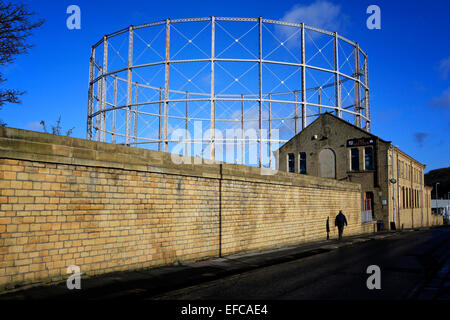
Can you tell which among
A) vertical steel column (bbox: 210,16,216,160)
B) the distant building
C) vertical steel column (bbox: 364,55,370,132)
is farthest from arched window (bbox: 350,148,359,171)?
vertical steel column (bbox: 210,16,216,160)

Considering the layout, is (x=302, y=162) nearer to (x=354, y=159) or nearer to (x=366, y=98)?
(x=354, y=159)

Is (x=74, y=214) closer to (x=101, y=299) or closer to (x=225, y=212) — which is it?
(x=101, y=299)

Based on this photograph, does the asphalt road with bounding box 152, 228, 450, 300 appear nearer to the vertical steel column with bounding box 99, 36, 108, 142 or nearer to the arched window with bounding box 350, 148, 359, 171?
the arched window with bounding box 350, 148, 359, 171

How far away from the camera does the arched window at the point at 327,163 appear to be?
3447 centimetres

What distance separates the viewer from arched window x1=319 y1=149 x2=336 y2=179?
34469 mm

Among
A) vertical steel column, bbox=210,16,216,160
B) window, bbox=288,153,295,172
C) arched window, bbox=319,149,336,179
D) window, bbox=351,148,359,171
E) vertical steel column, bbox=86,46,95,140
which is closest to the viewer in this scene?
vertical steel column, bbox=210,16,216,160

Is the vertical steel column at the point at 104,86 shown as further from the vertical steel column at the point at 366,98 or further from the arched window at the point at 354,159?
the vertical steel column at the point at 366,98

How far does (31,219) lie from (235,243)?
797 cm

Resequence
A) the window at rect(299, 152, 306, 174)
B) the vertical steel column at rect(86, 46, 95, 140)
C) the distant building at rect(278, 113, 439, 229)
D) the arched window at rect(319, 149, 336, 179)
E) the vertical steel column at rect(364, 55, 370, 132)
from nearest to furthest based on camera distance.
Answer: the distant building at rect(278, 113, 439, 229)
the arched window at rect(319, 149, 336, 179)
the vertical steel column at rect(86, 46, 95, 140)
the window at rect(299, 152, 306, 174)
the vertical steel column at rect(364, 55, 370, 132)

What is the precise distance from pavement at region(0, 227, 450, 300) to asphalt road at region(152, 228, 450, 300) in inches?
9.7

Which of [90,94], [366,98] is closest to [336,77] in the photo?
[366,98]

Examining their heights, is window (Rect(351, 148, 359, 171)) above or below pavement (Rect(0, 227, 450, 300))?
above

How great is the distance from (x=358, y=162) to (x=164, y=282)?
92.2 feet

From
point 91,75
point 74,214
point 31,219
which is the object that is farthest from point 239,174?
point 91,75
